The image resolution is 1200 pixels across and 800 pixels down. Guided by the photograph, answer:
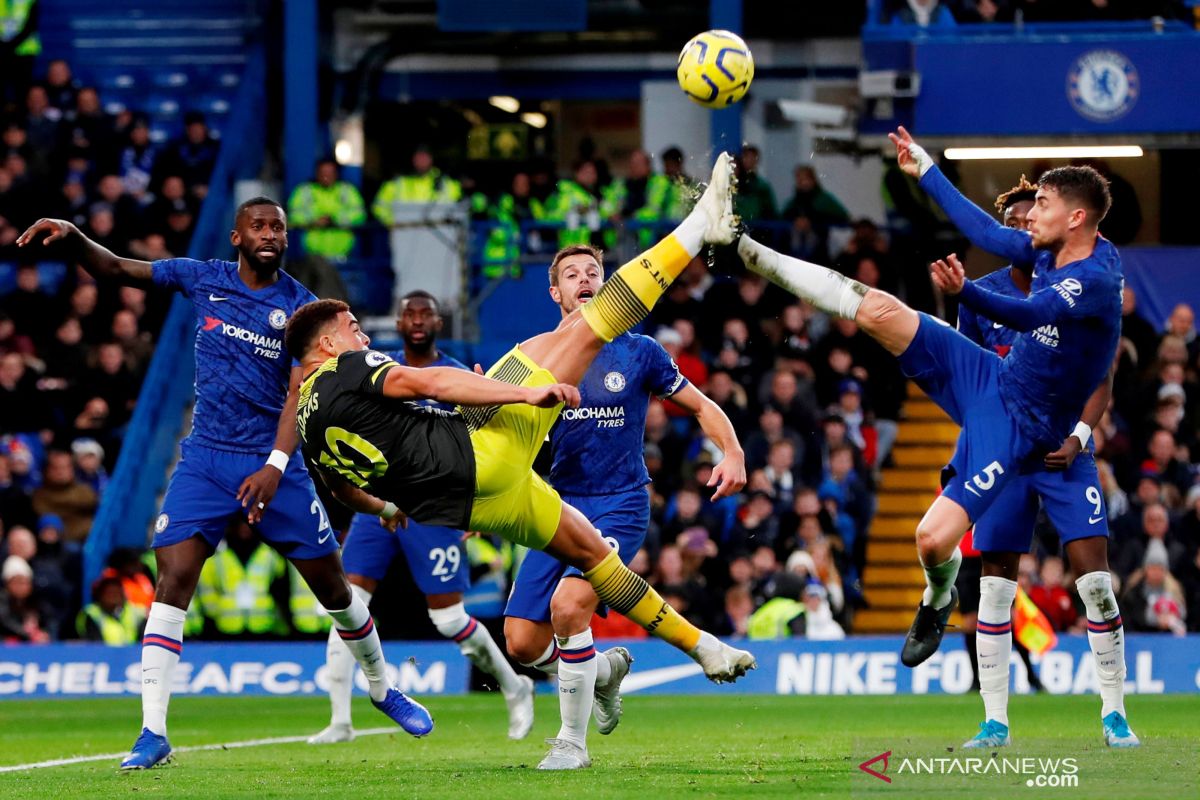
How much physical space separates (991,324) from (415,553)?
12.9 ft

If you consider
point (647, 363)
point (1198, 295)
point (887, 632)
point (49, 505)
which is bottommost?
point (887, 632)

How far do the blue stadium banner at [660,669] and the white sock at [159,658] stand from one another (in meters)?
6.18

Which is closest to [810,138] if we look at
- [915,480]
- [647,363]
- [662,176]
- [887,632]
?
[662,176]

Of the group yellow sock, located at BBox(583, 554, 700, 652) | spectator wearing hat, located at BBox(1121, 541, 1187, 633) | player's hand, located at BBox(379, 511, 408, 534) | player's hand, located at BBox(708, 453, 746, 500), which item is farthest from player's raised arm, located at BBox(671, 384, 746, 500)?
spectator wearing hat, located at BBox(1121, 541, 1187, 633)

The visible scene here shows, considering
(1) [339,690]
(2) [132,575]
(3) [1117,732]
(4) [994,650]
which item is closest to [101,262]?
(1) [339,690]

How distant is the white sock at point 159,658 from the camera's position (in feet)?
29.9

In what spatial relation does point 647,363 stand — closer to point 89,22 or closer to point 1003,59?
point 1003,59

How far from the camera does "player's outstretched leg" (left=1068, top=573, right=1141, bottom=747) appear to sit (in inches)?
360

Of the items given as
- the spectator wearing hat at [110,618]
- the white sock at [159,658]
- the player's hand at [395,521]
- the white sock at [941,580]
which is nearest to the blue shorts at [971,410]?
the white sock at [941,580]

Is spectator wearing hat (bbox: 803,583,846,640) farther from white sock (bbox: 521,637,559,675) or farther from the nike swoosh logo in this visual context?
white sock (bbox: 521,637,559,675)

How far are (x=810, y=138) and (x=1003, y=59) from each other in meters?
3.98

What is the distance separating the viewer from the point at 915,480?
66.2 feet

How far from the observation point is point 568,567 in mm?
9375

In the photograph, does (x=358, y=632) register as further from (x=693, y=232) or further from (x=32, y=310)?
(x=32, y=310)
